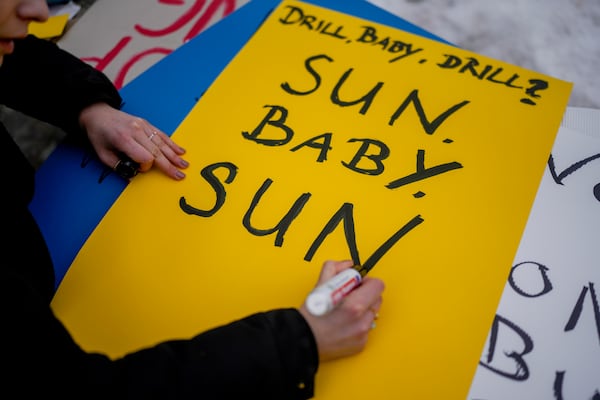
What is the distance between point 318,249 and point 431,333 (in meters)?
0.15

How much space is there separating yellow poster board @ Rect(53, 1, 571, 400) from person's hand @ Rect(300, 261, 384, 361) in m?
0.02

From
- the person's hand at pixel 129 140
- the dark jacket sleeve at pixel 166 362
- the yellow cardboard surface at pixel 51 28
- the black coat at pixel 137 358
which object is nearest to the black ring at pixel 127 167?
the person's hand at pixel 129 140

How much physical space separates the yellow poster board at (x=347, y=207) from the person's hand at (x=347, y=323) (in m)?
0.02

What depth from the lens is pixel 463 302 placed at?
51cm

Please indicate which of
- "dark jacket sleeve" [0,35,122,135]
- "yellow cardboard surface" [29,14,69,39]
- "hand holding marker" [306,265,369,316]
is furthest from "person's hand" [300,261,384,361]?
"yellow cardboard surface" [29,14,69,39]

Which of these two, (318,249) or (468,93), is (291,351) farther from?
(468,93)

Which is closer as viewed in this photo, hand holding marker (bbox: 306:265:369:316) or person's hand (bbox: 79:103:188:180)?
hand holding marker (bbox: 306:265:369:316)

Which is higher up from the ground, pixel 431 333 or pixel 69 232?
pixel 431 333

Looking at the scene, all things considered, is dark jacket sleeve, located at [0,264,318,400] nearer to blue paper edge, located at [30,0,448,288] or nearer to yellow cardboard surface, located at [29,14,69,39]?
blue paper edge, located at [30,0,448,288]

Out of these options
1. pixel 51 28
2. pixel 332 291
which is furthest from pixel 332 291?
pixel 51 28

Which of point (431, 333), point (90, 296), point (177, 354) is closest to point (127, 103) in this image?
point (90, 296)

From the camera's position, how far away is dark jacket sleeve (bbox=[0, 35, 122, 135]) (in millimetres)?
669

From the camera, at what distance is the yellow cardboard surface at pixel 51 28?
0.86 meters

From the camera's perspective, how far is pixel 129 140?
644 mm
